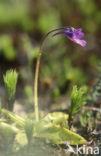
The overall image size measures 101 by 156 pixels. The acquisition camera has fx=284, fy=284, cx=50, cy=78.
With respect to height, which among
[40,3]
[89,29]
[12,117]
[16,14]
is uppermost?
[40,3]

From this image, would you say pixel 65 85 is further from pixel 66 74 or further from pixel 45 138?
pixel 45 138

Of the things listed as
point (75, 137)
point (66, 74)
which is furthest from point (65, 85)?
point (75, 137)

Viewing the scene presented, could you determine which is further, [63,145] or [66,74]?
[66,74]


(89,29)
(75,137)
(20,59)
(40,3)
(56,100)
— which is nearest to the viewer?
(75,137)

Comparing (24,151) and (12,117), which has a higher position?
(12,117)

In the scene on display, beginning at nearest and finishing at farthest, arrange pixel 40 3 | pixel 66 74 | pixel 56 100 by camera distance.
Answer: pixel 56 100 → pixel 66 74 → pixel 40 3

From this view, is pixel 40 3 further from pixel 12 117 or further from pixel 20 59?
pixel 12 117

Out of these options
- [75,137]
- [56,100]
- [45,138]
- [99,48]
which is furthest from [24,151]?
[99,48]
